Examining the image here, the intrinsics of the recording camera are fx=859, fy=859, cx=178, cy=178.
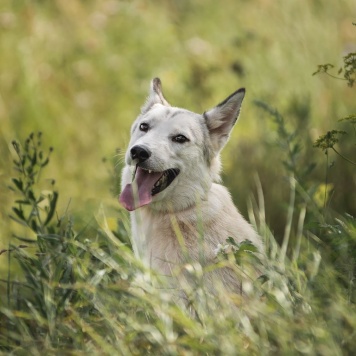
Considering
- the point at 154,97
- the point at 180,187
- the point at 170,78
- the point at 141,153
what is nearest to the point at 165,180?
Result: the point at 180,187

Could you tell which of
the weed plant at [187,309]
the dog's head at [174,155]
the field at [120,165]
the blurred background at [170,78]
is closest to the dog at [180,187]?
the dog's head at [174,155]

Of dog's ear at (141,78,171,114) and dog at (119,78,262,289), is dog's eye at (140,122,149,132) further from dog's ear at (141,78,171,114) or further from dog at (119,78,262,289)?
dog's ear at (141,78,171,114)

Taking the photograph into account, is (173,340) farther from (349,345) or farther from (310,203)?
(310,203)

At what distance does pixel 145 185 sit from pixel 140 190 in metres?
0.06

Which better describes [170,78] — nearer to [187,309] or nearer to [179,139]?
[179,139]

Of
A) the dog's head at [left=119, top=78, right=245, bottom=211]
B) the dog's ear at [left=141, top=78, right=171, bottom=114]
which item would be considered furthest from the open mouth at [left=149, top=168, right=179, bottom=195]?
the dog's ear at [left=141, top=78, right=171, bottom=114]

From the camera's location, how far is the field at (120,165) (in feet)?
11.0

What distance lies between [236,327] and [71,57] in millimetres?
7535

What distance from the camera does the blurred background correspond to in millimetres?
7145

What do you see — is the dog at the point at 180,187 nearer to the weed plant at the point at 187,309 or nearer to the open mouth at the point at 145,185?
the open mouth at the point at 145,185

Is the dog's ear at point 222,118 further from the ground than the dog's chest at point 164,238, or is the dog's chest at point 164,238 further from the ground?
the dog's ear at point 222,118

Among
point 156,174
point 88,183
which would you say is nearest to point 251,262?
point 156,174

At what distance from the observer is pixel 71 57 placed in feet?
34.1

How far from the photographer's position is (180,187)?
5102mm
